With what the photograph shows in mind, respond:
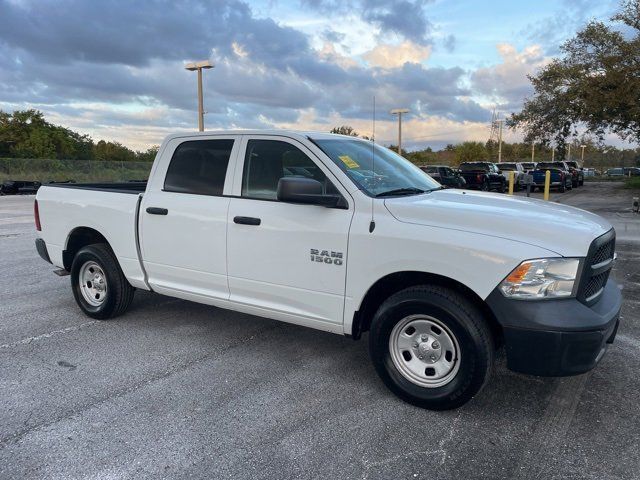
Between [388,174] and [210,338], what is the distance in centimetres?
227

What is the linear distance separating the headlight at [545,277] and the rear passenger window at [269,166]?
173cm

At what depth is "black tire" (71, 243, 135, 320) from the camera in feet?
17.0

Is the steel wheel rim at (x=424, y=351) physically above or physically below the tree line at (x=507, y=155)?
below

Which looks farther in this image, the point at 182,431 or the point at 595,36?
the point at 595,36

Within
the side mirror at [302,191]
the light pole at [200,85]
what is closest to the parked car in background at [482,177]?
the light pole at [200,85]

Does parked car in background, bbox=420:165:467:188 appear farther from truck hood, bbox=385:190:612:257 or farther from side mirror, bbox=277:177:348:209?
side mirror, bbox=277:177:348:209

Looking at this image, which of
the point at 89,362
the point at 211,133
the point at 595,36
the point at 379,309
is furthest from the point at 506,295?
the point at 595,36

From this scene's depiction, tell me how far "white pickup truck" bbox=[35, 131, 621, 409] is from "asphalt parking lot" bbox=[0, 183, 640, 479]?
1.29 ft

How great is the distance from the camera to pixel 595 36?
23859mm

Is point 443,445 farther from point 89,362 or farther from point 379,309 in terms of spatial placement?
point 89,362

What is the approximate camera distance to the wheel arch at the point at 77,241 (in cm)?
549

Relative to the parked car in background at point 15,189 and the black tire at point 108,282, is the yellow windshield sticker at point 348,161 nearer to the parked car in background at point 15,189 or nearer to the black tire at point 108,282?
the black tire at point 108,282

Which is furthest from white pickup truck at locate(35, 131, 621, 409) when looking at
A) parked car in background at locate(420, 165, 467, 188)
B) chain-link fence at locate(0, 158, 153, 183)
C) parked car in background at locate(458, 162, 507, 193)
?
chain-link fence at locate(0, 158, 153, 183)

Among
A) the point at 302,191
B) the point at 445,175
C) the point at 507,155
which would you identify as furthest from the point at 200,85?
the point at 507,155
